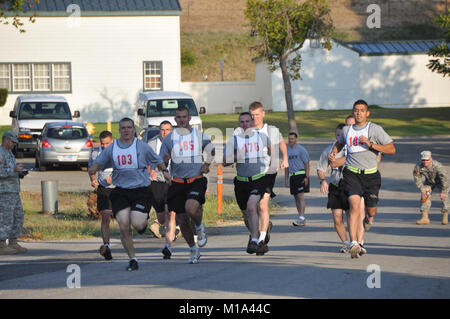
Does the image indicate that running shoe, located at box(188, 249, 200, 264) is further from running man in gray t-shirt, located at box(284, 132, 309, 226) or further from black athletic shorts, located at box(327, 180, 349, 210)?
running man in gray t-shirt, located at box(284, 132, 309, 226)

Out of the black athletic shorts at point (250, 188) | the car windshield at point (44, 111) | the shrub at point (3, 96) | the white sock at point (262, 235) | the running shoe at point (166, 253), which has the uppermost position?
the shrub at point (3, 96)

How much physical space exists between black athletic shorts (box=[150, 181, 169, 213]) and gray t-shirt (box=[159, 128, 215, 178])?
2340mm

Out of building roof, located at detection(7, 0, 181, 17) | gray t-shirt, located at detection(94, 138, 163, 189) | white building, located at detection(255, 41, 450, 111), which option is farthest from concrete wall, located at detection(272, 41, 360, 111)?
gray t-shirt, located at detection(94, 138, 163, 189)

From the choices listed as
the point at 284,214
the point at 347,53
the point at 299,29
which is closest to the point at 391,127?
the point at 299,29

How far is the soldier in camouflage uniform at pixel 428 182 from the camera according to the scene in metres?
15.4

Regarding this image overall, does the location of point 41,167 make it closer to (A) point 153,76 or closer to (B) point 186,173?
(B) point 186,173

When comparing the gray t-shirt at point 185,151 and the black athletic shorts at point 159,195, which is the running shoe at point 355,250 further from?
the black athletic shorts at point 159,195

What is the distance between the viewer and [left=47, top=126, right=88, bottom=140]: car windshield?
2706 cm

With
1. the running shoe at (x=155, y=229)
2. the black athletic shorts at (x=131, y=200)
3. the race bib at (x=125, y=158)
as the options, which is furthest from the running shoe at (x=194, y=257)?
the running shoe at (x=155, y=229)

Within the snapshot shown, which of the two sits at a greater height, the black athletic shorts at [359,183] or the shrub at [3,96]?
the shrub at [3,96]

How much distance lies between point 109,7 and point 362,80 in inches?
764

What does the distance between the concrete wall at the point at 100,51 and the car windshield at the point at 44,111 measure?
1816 cm

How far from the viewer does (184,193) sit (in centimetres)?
1098

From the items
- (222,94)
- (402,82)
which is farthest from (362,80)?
(222,94)
